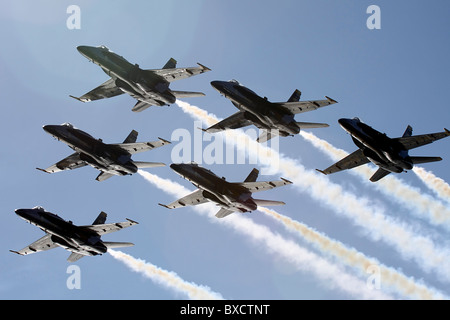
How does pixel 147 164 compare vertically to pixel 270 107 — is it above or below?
below

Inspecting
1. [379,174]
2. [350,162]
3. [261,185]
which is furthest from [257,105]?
[379,174]

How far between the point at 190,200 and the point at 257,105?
53.3 feet

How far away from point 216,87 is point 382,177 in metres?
25.8

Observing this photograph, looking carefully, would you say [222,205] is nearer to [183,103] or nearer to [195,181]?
[195,181]

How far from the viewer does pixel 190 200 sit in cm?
7256

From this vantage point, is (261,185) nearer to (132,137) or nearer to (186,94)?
(186,94)

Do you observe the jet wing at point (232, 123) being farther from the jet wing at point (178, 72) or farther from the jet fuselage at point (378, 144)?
the jet fuselage at point (378, 144)

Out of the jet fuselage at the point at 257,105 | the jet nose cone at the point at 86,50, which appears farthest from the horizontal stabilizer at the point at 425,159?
the jet nose cone at the point at 86,50

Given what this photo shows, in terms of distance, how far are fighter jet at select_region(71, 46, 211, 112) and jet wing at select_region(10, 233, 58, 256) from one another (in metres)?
25.9

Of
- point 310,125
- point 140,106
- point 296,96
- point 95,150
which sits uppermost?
point 140,106

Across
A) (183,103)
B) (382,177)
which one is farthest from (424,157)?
(183,103)

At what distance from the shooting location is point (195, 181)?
62.8 meters

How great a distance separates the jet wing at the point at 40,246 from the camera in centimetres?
7925
